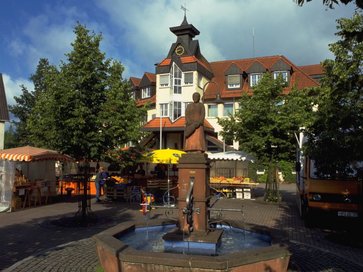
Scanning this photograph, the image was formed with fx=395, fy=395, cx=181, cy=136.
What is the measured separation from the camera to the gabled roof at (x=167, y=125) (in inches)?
1522

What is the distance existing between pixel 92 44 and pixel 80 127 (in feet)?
10.4

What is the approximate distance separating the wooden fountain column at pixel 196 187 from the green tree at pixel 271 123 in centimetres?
1135

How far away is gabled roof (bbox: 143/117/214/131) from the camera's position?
127 feet

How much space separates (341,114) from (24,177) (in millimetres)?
14466

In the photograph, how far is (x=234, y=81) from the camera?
42438mm

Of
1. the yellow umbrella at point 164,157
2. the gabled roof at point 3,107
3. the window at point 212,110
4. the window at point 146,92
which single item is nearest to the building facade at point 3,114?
the gabled roof at point 3,107

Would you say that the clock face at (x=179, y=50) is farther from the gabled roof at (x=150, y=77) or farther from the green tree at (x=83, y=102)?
the green tree at (x=83, y=102)

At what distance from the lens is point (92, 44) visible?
14.3 meters

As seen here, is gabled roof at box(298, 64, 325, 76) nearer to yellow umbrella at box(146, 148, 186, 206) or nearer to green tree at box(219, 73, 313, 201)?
green tree at box(219, 73, 313, 201)

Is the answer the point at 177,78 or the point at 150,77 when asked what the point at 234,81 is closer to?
the point at 177,78

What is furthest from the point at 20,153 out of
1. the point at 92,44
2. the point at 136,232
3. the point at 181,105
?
the point at 181,105

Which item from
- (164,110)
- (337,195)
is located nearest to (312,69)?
(164,110)

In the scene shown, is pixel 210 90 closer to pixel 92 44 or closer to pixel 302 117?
pixel 302 117

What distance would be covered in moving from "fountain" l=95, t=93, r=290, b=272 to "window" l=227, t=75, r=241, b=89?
32797 millimetres
